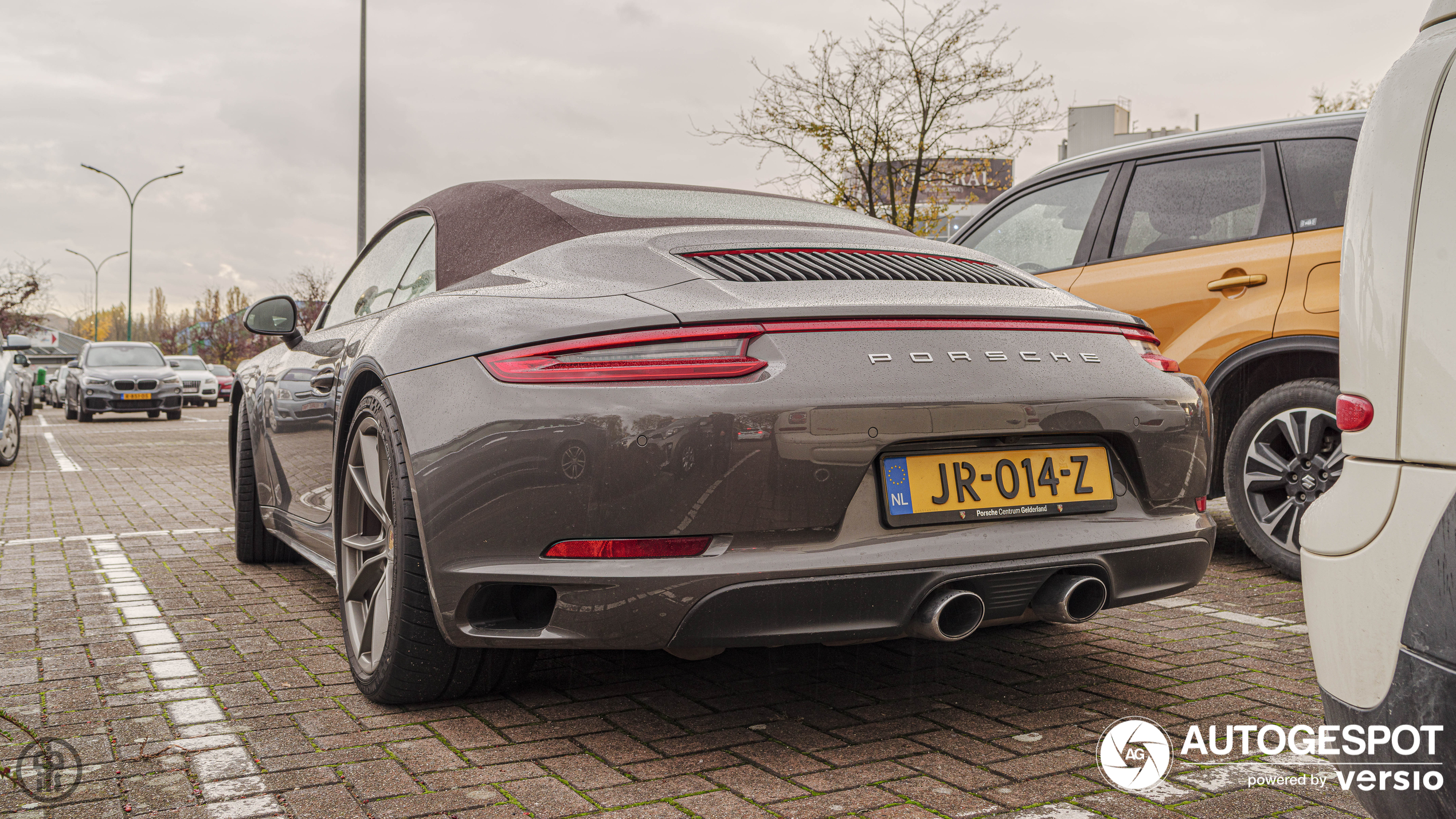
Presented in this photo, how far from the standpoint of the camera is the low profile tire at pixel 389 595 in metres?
2.72

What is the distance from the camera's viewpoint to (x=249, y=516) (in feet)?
16.6

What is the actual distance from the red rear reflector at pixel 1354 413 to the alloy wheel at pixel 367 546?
2027mm

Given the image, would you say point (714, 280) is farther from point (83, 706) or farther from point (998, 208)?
point (998, 208)

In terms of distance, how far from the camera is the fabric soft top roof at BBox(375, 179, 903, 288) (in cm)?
315

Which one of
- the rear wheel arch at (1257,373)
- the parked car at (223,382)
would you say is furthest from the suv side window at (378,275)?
the parked car at (223,382)

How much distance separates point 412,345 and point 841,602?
4.03 ft

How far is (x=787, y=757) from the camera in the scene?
259 cm

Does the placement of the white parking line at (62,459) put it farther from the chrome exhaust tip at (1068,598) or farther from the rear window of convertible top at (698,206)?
the chrome exhaust tip at (1068,598)

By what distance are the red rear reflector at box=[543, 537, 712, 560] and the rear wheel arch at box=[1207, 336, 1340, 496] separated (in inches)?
116

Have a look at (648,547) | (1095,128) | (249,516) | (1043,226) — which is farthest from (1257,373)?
(1095,128)

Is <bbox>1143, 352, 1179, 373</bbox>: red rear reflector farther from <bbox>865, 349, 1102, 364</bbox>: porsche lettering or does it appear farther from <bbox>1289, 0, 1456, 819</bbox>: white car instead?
<bbox>1289, 0, 1456, 819</bbox>: white car

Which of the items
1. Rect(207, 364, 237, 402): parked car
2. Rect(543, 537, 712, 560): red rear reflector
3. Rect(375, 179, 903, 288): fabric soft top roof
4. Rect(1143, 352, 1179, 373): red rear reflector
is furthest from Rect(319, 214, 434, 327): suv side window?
Rect(207, 364, 237, 402): parked car

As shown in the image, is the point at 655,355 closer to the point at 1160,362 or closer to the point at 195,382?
the point at 1160,362

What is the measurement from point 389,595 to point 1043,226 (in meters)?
4.00
